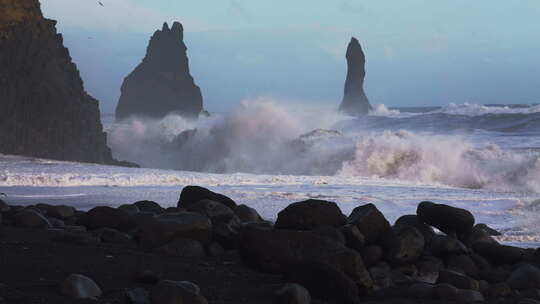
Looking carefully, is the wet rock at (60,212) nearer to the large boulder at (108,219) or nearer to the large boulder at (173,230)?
the large boulder at (108,219)

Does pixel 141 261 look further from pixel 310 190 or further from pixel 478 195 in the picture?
pixel 478 195

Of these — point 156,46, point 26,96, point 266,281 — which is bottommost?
point 266,281

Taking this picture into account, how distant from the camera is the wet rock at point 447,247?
516cm

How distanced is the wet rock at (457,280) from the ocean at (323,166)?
271 cm

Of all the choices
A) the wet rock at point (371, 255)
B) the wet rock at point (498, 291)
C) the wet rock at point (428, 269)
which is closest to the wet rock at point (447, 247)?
the wet rock at point (428, 269)

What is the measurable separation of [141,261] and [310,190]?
7366 mm

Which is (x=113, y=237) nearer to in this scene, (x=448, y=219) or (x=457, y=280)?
(x=457, y=280)

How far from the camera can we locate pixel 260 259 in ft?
14.5

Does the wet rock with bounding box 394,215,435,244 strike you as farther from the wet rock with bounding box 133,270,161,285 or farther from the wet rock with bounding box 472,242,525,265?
the wet rock with bounding box 133,270,161,285

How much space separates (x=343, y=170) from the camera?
64.2ft

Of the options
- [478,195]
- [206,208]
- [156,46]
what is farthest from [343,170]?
[156,46]

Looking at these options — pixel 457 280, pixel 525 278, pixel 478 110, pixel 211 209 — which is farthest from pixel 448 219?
pixel 478 110

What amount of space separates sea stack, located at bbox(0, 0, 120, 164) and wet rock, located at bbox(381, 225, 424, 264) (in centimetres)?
1710

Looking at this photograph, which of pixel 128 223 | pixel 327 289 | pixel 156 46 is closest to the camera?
pixel 327 289
